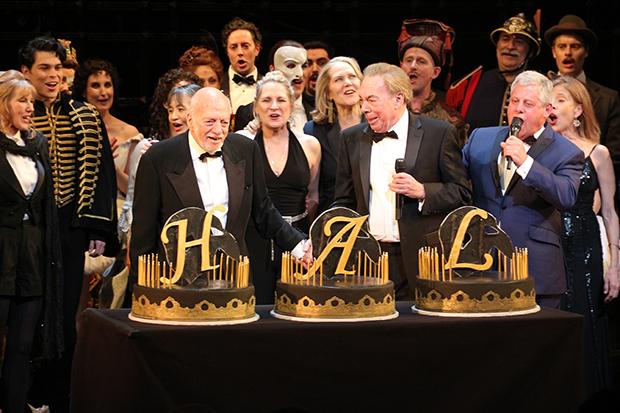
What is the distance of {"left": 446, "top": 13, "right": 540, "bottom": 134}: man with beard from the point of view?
510 centimetres

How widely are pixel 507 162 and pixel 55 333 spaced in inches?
95.7

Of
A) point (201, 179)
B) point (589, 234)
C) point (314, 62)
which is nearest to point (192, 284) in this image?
point (201, 179)

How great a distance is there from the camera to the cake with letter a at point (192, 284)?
256 cm

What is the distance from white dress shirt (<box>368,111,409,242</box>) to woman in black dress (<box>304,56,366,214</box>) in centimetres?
75

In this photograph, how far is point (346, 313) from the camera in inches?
104

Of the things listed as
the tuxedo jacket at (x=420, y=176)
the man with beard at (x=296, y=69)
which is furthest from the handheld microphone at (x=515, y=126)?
the man with beard at (x=296, y=69)

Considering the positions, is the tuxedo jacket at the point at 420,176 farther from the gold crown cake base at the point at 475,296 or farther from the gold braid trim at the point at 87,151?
the gold braid trim at the point at 87,151

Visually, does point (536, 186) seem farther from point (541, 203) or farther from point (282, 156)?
point (282, 156)

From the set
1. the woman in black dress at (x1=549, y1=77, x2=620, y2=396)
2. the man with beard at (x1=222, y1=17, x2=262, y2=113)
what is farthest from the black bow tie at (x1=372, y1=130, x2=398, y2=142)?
the man with beard at (x1=222, y1=17, x2=262, y2=113)

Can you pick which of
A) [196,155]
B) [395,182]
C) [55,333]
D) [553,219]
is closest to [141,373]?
[196,155]

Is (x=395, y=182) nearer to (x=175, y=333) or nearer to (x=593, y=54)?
(x=175, y=333)

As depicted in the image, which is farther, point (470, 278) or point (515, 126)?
point (515, 126)

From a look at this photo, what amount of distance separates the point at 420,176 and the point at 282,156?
896 mm

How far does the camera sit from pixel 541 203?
11.6 feet
